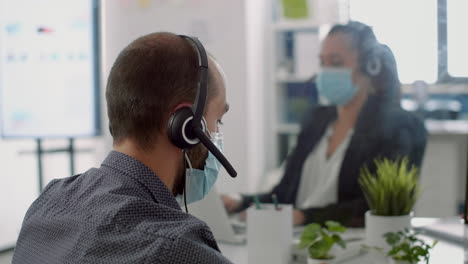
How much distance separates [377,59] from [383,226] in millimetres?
816

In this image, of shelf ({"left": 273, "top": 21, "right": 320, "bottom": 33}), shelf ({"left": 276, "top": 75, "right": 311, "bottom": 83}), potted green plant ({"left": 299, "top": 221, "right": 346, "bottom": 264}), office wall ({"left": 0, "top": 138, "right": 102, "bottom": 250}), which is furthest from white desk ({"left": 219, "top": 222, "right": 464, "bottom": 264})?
office wall ({"left": 0, "top": 138, "right": 102, "bottom": 250})

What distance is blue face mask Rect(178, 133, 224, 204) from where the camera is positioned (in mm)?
1138

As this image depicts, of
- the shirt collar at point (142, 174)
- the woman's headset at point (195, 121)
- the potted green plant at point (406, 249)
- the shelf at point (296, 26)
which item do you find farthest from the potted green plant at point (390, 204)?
the shelf at point (296, 26)

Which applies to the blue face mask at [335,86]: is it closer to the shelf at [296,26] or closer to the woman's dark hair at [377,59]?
the woman's dark hair at [377,59]

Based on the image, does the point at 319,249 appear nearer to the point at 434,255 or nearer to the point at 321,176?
the point at 434,255

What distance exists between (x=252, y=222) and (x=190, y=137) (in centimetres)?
53

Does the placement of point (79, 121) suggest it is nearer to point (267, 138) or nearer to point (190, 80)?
point (267, 138)

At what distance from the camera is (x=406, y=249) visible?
1.26 m

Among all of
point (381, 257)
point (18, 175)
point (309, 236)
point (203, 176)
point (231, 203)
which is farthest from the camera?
point (18, 175)

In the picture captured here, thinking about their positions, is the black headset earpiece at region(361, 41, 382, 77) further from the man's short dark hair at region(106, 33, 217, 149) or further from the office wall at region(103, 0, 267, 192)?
the man's short dark hair at region(106, 33, 217, 149)

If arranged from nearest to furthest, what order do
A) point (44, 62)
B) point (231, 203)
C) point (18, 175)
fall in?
point (231, 203) < point (44, 62) < point (18, 175)

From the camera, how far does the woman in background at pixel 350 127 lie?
210 cm

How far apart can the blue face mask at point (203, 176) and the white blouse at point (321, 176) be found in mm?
965

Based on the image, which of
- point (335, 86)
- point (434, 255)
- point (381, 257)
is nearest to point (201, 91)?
point (381, 257)
